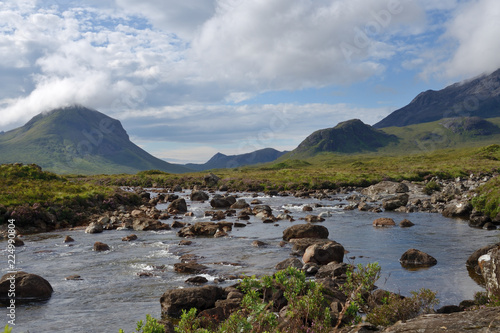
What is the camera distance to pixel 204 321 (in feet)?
36.5

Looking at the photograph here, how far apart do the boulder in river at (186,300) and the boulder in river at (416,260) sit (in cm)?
1102

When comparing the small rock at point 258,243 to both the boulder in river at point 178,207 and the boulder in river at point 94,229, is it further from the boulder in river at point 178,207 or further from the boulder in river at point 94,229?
the boulder in river at point 178,207

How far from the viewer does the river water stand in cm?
1328

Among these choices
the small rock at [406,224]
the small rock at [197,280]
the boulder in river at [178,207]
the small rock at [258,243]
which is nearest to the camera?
the small rock at [197,280]

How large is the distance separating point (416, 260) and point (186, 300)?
12.7 m

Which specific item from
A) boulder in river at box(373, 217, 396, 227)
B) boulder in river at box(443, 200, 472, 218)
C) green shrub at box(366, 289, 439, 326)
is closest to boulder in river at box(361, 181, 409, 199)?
boulder in river at box(443, 200, 472, 218)

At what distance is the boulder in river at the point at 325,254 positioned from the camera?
19328mm

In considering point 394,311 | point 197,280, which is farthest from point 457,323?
point 197,280

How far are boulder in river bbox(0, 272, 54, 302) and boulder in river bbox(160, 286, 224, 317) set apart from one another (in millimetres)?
5484

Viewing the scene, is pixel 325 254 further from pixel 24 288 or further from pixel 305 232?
pixel 24 288

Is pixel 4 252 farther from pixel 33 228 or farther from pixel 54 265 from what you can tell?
pixel 33 228

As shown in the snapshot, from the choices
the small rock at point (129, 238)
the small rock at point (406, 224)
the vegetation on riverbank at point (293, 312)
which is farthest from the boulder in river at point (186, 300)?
the small rock at point (406, 224)

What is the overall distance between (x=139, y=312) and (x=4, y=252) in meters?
14.8

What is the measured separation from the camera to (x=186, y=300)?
12820 millimetres
